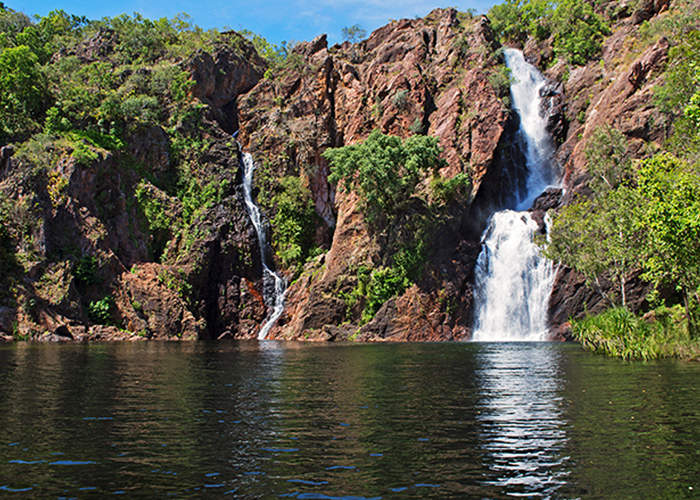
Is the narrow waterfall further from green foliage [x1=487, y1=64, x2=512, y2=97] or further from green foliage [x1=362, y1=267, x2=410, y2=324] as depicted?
green foliage [x1=487, y1=64, x2=512, y2=97]

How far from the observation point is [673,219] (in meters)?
22.7

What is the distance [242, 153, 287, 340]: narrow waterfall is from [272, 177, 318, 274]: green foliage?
6.21 feet

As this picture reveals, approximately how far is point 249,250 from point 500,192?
103 ft

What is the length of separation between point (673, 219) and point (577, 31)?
5881 cm

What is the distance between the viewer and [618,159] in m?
49.9

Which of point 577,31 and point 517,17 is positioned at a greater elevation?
point 517,17

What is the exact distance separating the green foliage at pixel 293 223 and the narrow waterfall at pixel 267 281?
189cm

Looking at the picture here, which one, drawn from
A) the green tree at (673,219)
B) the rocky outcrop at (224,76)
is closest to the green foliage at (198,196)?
the rocky outcrop at (224,76)

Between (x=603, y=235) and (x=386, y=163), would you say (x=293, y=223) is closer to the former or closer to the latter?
(x=386, y=163)

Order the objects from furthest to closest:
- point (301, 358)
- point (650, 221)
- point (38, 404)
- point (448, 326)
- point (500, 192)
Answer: point (500, 192) < point (448, 326) < point (301, 358) < point (650, 221) < point (38, 404)

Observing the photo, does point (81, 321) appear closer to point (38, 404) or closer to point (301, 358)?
point (301, 358)

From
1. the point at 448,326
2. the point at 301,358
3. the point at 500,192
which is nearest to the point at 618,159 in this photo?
the point at 500,192

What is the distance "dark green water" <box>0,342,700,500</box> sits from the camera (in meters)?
7.38


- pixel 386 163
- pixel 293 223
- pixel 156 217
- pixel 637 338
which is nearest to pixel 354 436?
pixel 637 338
